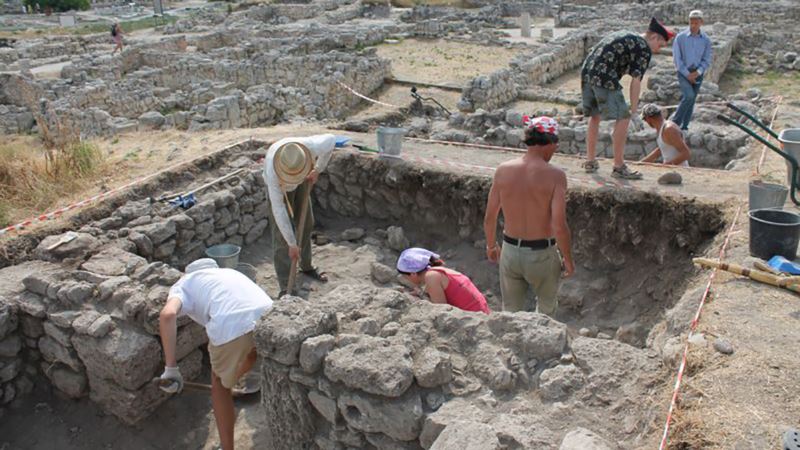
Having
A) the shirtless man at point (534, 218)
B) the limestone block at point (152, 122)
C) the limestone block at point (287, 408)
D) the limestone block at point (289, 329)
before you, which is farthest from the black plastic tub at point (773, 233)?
the limestone block at point (152, 122)

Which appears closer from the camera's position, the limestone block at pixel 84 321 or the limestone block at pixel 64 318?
the limestone block at pixel 84 321

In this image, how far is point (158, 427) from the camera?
17.4ft

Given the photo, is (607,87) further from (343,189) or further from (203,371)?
(203,371)

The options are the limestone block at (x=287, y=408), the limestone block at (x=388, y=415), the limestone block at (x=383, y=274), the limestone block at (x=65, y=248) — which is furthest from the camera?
the limestone block at (x=383, y=274)

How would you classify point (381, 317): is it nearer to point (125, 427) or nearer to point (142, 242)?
point (125, 427)

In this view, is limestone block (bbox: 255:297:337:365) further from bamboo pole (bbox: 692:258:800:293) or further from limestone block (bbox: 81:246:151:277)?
bamboo pole (bbox: 692:258:800:293)

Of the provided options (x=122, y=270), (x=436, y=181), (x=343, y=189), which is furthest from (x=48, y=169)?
(x=436, y=181)

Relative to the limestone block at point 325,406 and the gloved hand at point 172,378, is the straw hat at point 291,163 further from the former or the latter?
the limestone block at point 325,406

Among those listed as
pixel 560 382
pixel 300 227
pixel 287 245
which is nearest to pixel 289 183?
pixel 300 227

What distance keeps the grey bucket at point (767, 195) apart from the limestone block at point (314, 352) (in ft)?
13.8

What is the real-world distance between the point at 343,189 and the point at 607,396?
5.70m

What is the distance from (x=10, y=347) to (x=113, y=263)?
3.56 feet

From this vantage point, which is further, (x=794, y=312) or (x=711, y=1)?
(x=711, y=1)

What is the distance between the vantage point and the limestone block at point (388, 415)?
364 cm
